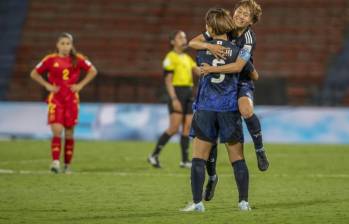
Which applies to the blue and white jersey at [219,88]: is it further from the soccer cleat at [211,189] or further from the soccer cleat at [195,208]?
the soccer cleat at [211,189]

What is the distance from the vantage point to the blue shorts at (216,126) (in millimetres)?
8031

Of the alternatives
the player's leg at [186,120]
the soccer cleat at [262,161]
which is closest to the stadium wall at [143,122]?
the player's leg at [186,120]

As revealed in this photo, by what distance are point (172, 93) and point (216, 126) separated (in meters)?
5.85

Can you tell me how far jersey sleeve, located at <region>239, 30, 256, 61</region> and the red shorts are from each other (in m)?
5.00

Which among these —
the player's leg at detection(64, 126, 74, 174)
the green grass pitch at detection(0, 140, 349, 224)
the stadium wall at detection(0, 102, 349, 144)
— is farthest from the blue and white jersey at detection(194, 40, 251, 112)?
the stadium wall at detection(0, 102, 349, 144)

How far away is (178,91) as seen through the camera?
14.2 m

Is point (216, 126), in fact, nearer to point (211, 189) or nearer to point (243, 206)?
point (243, 206)

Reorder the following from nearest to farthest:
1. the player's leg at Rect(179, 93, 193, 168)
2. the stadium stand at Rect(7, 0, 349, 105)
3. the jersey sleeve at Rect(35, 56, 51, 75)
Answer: the jersey sleeve at Rect(35, 56, 51, 75)
the player's leg at Rect(179, 93, 193, 168)
the stadium stand at Rect(7, 0, 349, 105)

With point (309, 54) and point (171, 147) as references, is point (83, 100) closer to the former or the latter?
point (171, 147)

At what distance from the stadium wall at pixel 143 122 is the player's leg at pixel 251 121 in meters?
12.6

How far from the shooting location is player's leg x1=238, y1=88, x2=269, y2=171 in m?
8.23

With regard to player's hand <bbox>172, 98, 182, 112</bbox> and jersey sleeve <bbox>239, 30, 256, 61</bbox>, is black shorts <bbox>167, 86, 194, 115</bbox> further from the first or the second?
jersey sleeve <bbox>239, 30, 256, 61</bbox>

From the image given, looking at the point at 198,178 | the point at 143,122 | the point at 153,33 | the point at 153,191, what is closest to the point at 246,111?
the point at 198,178

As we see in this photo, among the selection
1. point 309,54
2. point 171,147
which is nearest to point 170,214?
point 171,147
